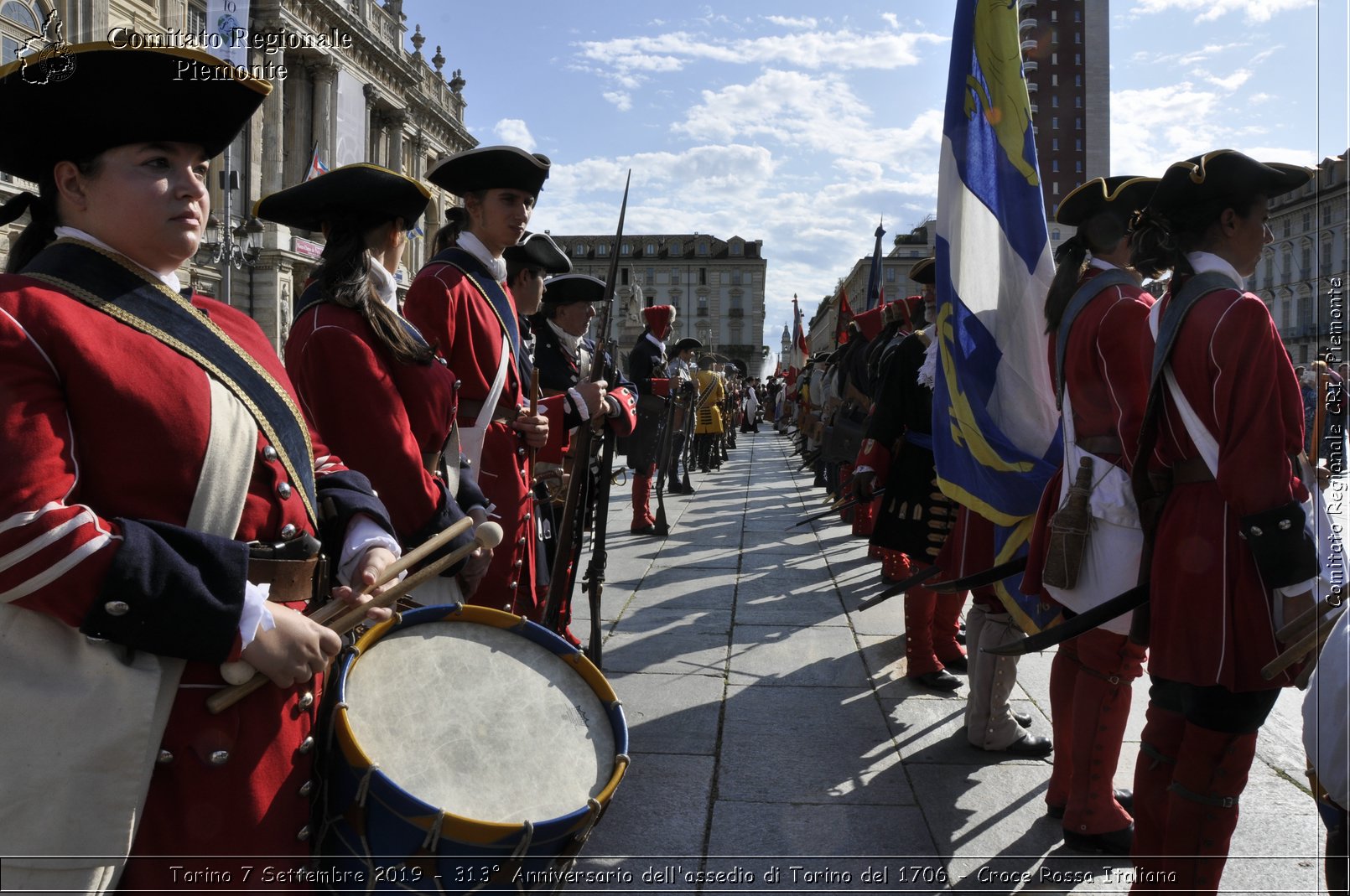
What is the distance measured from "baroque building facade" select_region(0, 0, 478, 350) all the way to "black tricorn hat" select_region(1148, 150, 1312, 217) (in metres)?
20.6

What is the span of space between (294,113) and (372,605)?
155ft

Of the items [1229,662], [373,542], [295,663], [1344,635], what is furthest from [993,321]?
[295,663]

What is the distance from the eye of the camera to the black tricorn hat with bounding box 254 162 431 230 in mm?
2641

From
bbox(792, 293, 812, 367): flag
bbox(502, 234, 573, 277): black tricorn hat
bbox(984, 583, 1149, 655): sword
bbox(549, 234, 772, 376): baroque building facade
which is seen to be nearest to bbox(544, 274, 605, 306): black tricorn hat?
bbox(502, 234, 573, 277): black tricorn hat

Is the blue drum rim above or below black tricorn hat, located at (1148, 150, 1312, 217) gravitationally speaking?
below

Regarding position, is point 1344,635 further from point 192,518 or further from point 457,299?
point 457,299

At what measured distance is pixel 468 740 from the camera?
1.73 m

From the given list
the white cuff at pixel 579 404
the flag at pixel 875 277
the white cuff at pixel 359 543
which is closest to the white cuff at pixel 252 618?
the white cuff at pixel 359 543

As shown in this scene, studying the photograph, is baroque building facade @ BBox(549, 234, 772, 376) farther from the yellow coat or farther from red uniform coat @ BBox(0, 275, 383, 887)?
red uniform coat @ BBox(0, 275, 383, 887)

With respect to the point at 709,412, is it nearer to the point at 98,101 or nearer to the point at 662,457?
the point at 662,457

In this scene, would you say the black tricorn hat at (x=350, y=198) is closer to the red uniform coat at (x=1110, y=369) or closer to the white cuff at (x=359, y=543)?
the white cuff at (x=359, y=543)

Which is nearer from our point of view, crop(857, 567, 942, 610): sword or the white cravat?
the white cravat

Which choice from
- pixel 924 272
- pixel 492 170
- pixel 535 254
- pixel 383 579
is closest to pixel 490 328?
pixel 492 170

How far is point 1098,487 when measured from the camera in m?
2.99
